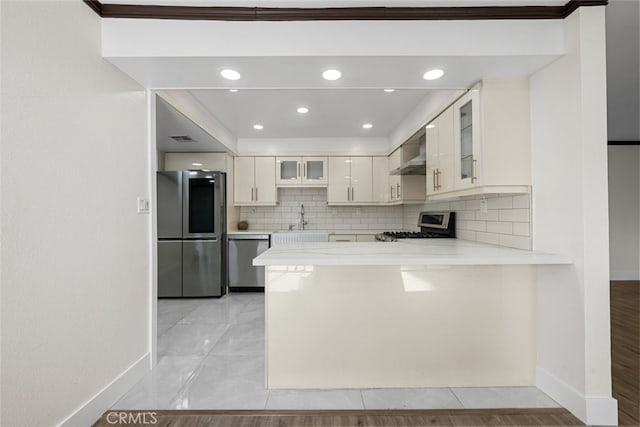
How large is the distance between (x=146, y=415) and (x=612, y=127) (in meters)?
6.11

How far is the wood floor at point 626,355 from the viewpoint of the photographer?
1757 mm

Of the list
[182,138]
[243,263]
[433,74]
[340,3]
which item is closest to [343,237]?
[243,263]

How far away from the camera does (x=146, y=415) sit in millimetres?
1731

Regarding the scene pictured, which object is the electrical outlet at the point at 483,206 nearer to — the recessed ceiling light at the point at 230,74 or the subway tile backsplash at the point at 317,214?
the recessed ceiling light at the point at 230,74

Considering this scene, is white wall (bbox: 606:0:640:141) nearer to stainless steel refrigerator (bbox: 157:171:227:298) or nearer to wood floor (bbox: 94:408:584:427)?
wood floor (bbox: 94:408:584:427)

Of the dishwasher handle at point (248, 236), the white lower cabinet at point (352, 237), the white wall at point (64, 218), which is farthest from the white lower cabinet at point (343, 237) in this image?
the white wall at point (64, 218)

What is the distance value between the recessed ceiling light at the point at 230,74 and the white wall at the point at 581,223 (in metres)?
1.89

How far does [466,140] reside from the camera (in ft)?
7.47

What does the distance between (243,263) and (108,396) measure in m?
2.69

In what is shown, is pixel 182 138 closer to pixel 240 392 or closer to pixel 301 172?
pixel 301 172

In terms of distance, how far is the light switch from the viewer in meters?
2.13

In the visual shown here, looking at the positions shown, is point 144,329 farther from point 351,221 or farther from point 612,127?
point 612,127

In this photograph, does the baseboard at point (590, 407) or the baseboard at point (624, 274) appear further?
the baseboard at point (624, 274)

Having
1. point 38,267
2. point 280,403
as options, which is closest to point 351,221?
point 280,403
